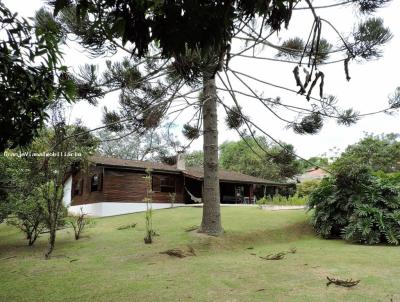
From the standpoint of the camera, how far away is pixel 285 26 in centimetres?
221

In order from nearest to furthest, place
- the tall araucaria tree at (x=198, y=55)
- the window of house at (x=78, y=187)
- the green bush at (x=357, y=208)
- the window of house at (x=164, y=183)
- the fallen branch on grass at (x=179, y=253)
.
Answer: the tall araucaria tree at (x=198, y=55)
the fallen branch on grass at (x=179, y=253)
the green bush at (x=357, y=208)
the window of house at (x=164, y=183)
the window of house at (x=78, y=187)

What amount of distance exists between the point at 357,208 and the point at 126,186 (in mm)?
13793

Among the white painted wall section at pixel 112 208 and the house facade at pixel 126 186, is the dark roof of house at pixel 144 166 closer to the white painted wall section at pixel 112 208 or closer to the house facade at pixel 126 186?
the house facade at pixel 126 186

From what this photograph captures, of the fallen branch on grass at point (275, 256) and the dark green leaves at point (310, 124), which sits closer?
the fallen branch on grass at point (275, 256)

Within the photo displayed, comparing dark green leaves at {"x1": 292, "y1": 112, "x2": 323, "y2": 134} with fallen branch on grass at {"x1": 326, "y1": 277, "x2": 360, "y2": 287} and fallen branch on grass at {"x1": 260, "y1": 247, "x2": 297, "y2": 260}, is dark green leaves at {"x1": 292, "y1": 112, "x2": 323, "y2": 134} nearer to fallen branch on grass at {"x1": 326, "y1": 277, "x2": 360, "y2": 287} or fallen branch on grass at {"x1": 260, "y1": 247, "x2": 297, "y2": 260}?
fallen branch on grass at {"x1": 260, "y1": 247, "x2": 297, "y2": 260}

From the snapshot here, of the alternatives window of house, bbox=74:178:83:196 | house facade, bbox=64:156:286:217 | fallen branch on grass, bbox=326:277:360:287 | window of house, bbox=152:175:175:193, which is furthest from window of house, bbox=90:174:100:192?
fallen branch on grass, bbox=326:277:360:287

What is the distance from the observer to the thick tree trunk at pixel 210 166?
36.4 feet

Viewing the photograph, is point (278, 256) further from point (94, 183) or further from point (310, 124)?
point (94, 183)

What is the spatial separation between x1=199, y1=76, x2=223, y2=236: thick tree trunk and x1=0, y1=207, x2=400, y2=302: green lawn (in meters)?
0.53

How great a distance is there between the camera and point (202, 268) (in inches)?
283

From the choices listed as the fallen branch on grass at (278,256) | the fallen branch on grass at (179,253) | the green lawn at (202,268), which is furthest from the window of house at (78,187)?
the fallen branch on grass at (278,256)

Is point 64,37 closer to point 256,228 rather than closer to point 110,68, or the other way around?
point 110,68

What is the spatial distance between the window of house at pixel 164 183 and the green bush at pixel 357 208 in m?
12.4

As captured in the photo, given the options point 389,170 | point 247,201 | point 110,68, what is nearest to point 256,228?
point 110,68
